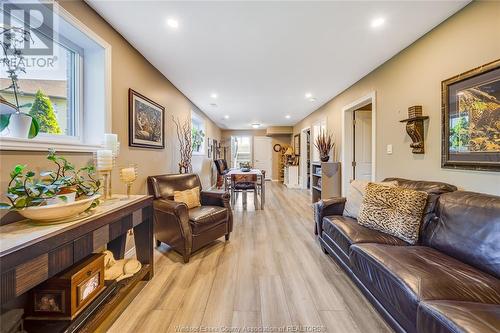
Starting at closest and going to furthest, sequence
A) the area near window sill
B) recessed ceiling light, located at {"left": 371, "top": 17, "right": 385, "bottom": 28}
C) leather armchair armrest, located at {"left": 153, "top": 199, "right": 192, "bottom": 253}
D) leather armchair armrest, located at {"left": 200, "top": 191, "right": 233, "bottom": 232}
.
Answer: the area near window sill, recessed ceiling light, located at {"left": 371, "top": 17, "right": 385, "bottom": 28}, leather armchair armrest, located at {"left": 153, "top": 199, "right": 192, "bottom": 253}, leather armchair armrest, located at {"left": 200, "top": 191, "right": 233, "bottom": 232}

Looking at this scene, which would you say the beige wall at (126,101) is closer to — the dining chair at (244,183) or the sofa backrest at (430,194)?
the dining chair at (244,183)

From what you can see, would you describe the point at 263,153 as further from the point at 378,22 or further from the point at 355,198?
the point at 378,22

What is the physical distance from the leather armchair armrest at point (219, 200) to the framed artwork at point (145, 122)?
102 centimetres

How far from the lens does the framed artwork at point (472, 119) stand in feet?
5.24

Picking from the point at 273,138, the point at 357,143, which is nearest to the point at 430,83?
the point at 357,143

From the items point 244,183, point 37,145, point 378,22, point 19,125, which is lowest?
point 244,183

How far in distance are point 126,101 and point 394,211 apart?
2955 millimetres

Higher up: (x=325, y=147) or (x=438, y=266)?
(x=325, y=147)

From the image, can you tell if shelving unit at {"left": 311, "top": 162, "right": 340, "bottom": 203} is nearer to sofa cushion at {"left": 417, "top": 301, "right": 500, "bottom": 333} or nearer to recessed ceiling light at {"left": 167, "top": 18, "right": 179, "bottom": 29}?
sofa cushion at {"left": 417, "top": 301, "right": 500, "bottom": 333}

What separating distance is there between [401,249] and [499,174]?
962 millimetres

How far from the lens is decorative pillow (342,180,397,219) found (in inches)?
91.5

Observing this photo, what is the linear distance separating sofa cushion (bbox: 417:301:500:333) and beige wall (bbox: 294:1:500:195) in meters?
1.20

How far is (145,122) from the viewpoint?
2.69 meters

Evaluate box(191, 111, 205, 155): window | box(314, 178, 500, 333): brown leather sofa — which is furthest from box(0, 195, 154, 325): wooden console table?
box(191, 111, 205, 155): window
